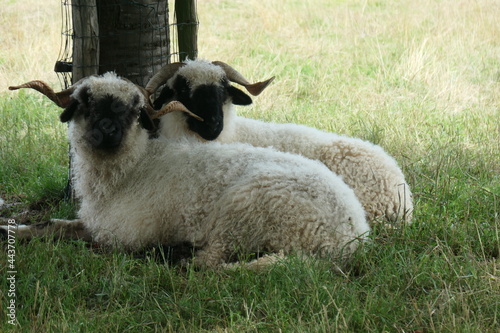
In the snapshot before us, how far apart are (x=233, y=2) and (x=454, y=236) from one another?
37.7ft

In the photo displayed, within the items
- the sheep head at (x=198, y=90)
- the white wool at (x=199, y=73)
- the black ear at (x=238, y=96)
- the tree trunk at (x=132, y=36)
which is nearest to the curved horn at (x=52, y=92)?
the sheep head at (x=198, y=90)

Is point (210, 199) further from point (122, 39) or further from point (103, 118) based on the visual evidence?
point (122, 39)

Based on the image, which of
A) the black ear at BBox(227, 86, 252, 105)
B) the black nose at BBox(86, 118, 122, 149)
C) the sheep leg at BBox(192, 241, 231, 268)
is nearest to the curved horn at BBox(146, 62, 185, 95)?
the black ear at BBox(227, 86, 252, 105)

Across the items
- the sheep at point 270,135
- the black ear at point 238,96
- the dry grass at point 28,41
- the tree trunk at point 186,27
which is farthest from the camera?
the dry grass at point 28,41

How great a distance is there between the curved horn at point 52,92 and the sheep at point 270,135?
75 centimetres

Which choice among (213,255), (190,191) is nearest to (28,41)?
(190,191)

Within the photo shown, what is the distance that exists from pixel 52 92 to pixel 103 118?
0.45 m

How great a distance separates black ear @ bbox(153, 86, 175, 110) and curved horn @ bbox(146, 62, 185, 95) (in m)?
0.07

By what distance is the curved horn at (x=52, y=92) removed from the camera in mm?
4441

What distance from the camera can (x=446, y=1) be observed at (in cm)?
→ 1385

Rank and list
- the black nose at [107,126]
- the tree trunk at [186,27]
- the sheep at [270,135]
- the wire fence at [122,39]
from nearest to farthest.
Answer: the black nose at [107,126], the sheep at [270,135], the wire fence at [122,39], the tree trunk at [186,27]

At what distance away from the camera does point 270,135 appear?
210 inches

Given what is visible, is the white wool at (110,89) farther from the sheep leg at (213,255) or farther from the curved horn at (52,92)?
the sheep leg at (213,255)

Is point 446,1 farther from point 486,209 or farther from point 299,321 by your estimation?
point 299,321
